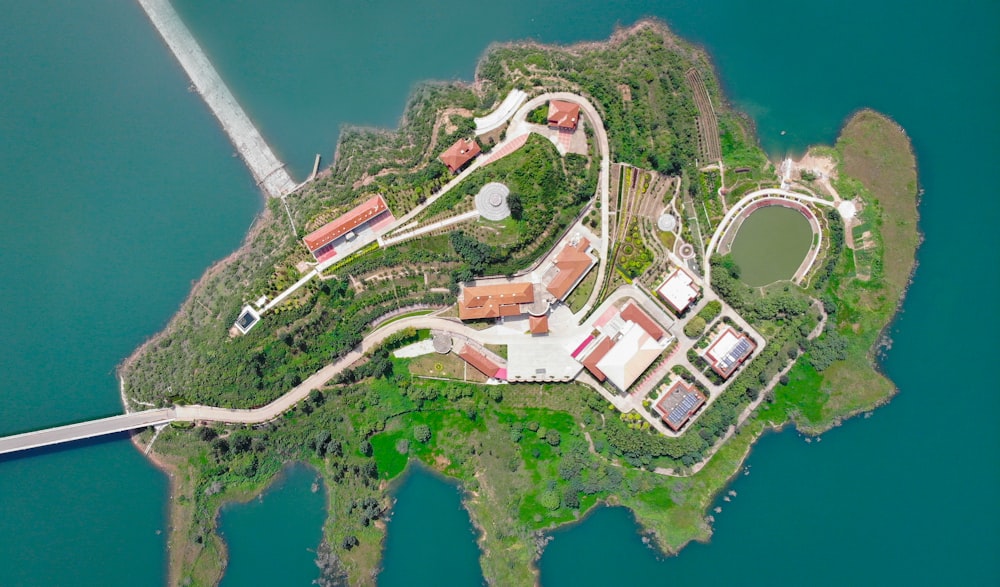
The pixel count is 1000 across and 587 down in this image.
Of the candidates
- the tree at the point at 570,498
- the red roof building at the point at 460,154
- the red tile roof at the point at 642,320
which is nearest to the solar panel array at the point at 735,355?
the red tile roof at the point at 642,320

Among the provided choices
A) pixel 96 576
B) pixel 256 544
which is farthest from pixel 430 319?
pixel 96 576

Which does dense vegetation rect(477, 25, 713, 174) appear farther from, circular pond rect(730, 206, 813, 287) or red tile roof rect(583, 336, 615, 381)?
red tile roof rect(583, 336, 615, 381)

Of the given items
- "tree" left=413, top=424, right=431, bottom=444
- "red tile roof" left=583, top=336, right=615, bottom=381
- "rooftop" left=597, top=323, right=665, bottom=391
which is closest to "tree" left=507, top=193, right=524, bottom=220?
"red tile roof" left=583, top=336, right=615, bottom=381

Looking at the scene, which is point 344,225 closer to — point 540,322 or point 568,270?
point 540,322

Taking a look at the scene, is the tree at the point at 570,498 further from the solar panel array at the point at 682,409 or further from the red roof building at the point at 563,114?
the red roof building at the point at 563,114

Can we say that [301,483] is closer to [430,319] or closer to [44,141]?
[430,319]
